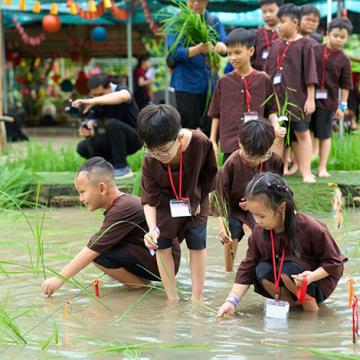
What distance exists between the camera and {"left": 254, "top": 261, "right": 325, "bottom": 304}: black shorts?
3.74 metres

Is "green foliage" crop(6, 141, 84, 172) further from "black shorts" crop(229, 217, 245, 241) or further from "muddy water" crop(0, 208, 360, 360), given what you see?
"black shorts" crop(229, 217, 245, 241)

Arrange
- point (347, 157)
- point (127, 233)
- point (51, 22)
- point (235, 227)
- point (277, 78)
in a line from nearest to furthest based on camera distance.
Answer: point (127, 233)
point (235, 227)
point (277, 78)
point (347, 157)
point (51, 22)

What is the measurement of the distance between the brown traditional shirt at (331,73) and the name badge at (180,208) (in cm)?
366

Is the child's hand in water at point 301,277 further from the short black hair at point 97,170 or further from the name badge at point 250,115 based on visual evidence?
the name badge at point 250,115

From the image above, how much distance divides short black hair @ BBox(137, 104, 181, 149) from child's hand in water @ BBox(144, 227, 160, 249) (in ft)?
1.46

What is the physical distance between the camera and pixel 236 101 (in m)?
5.82

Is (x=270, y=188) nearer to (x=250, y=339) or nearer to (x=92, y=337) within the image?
(x=250, y=339)

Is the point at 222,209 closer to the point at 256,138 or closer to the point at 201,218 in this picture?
the point at 201,218

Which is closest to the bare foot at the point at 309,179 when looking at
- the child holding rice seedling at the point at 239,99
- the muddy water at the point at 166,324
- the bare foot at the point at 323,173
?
the bare foot at the point at 323,173

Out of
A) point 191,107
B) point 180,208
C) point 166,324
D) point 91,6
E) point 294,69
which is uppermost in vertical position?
point 91,6

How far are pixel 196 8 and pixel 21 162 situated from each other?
2.43 m

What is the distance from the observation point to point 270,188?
3592mm

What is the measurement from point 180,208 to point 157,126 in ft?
1.72

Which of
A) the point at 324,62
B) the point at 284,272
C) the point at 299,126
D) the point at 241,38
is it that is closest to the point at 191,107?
the point at 299,126
